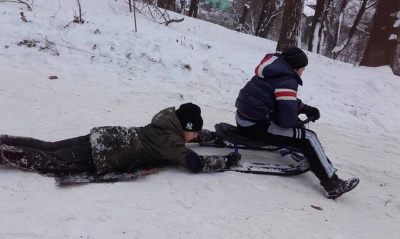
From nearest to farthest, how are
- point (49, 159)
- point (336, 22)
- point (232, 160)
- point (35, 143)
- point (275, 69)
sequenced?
point (49, 159) → point (35, 143) → point (275, 69) → point (232, 160) → point (336, 22)

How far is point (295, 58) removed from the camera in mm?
3703

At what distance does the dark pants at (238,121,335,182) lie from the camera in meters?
3.63

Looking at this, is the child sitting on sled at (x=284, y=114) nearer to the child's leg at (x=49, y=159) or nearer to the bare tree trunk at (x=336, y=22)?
the child's leg at (x=49, y=159)

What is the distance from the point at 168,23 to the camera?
8.54 meters

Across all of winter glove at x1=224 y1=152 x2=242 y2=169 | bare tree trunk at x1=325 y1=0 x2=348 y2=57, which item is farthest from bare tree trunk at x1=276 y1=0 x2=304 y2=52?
Result: bare tree trunk at x1=325 y1=0 x2=348 y2=57

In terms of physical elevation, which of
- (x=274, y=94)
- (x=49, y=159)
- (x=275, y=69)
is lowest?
(x=49, y=159)

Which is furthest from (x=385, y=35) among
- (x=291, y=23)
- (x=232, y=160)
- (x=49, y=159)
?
(x=49, y=159)

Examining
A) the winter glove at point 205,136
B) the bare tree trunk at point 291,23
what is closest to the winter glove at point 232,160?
the winter glove at point 205,136

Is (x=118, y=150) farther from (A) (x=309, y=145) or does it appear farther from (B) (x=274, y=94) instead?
(A) (x=309, y=145)

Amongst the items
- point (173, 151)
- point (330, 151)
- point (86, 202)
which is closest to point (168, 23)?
point (330, 151)

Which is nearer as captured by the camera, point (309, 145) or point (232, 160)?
point (309, 145)

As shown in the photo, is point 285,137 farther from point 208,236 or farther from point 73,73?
point 73,73

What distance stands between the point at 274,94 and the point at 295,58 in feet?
1.38

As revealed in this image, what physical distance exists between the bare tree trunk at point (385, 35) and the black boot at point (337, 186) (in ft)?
17.2
